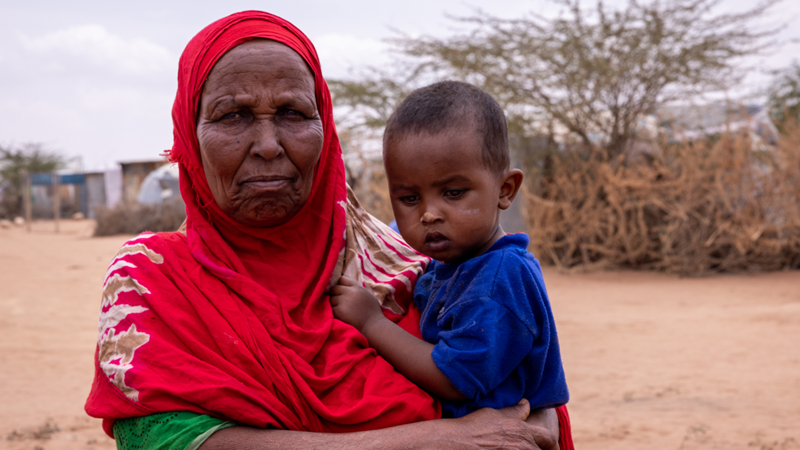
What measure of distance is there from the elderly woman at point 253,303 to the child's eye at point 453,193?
394mm

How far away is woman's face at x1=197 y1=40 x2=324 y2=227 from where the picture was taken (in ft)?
6.20

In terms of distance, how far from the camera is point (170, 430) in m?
1.64

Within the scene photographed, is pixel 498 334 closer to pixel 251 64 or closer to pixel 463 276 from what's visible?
pixel 463 276

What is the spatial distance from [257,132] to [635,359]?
A: 6301 millimetres

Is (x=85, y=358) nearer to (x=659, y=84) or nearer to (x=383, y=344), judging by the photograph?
(x=383, y=344)

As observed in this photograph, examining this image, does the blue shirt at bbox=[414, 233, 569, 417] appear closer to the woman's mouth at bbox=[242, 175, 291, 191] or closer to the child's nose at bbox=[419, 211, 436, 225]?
the child's nose at bbox=[419, 211, 436, 225]

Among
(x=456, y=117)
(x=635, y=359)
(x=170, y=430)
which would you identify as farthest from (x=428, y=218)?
(x=635, y=359)

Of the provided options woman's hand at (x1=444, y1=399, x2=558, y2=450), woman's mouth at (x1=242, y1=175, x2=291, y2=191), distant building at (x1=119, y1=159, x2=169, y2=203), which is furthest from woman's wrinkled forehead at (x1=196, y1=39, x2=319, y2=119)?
distant building at (x1=119, y1=159, x2=169, y2=203)

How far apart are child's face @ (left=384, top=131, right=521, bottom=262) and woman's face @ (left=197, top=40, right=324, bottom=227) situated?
11.6 inches

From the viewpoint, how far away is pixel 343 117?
1669 centimetres

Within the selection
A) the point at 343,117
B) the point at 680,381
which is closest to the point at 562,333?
the point at 680,381

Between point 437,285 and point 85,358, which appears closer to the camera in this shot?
point 437,285

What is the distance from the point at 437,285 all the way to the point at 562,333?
6.79 m

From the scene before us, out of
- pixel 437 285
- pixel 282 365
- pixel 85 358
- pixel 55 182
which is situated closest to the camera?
pixel 282 365
